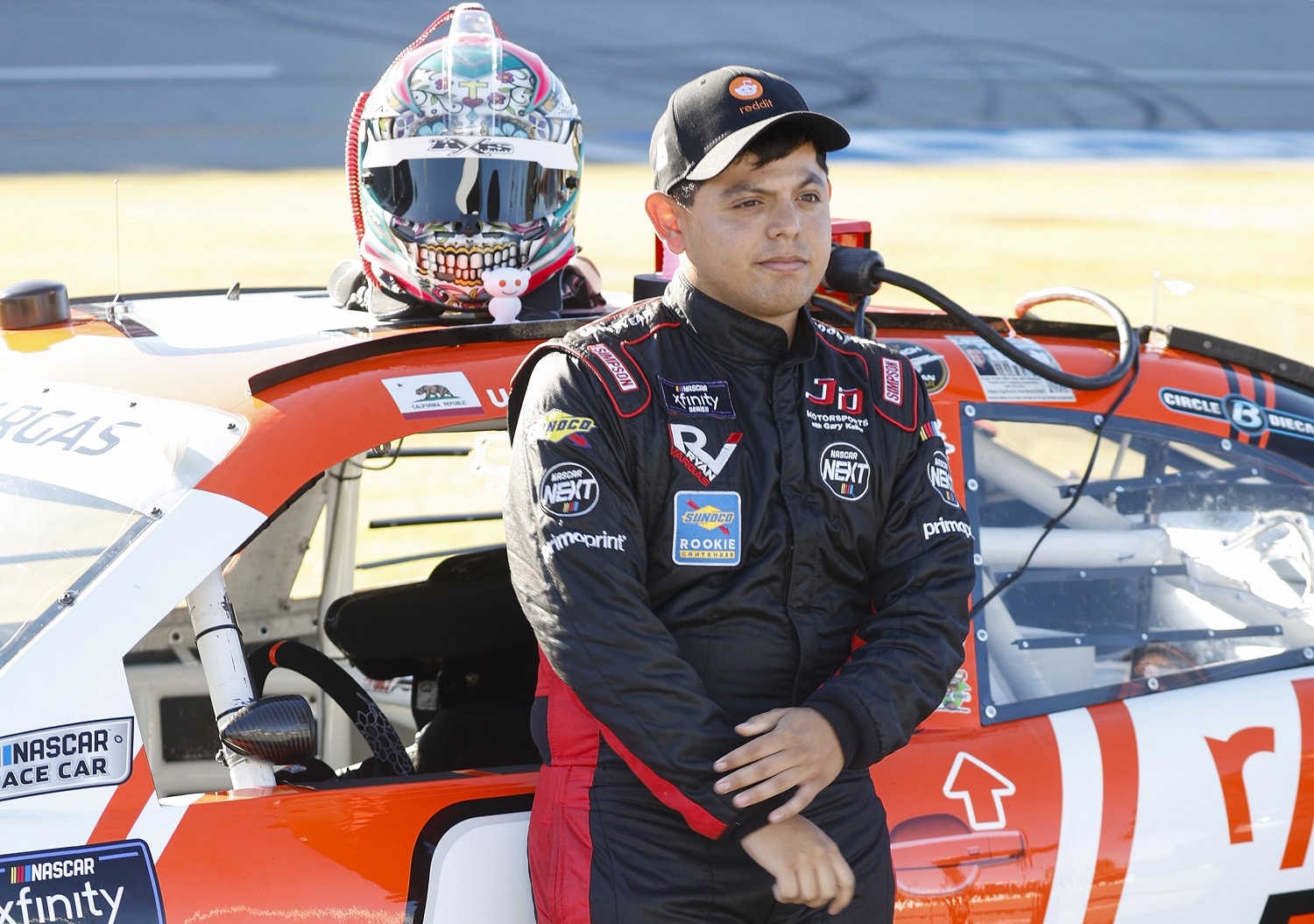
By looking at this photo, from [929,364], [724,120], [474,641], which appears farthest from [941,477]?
[474,641]

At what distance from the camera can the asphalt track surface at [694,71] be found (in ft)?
53.9

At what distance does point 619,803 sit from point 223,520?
703 millimetres

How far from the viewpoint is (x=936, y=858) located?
224 cm

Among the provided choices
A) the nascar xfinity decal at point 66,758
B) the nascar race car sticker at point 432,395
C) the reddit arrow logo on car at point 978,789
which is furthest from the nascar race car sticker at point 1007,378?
the nascar xfinity decal at point 66,758

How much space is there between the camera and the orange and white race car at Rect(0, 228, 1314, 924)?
202 centimetres

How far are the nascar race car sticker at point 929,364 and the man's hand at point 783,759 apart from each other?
0.85 m

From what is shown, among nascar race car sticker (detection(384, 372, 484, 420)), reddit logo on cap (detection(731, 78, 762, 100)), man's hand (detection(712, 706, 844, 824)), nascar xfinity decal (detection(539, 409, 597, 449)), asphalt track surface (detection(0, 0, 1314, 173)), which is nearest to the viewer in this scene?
man's hand (detection(712, 706, 844, 824))

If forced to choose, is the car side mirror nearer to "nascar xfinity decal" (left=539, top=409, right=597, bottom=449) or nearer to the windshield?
the windshield

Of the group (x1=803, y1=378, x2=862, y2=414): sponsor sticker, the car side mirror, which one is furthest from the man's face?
the car side mirror

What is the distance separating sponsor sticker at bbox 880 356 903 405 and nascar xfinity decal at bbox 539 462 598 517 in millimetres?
502

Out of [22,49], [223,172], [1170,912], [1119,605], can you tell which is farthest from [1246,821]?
[22,49]

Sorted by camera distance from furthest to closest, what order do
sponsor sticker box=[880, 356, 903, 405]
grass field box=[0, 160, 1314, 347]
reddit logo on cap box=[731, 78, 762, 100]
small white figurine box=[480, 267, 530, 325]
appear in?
grass field box=[0, 160, 1314, 347]
small white figurine box=[480, 267, 530, 325]
sponsor sticker box=[880, 356, 903, 405]
reddit logo on cap box=[731, 78, 762, 100]

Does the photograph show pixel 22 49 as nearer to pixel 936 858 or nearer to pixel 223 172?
pixel 223 172

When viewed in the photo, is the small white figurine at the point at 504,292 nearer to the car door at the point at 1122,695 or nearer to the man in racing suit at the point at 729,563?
the man in racing suit at the point at 729,563
